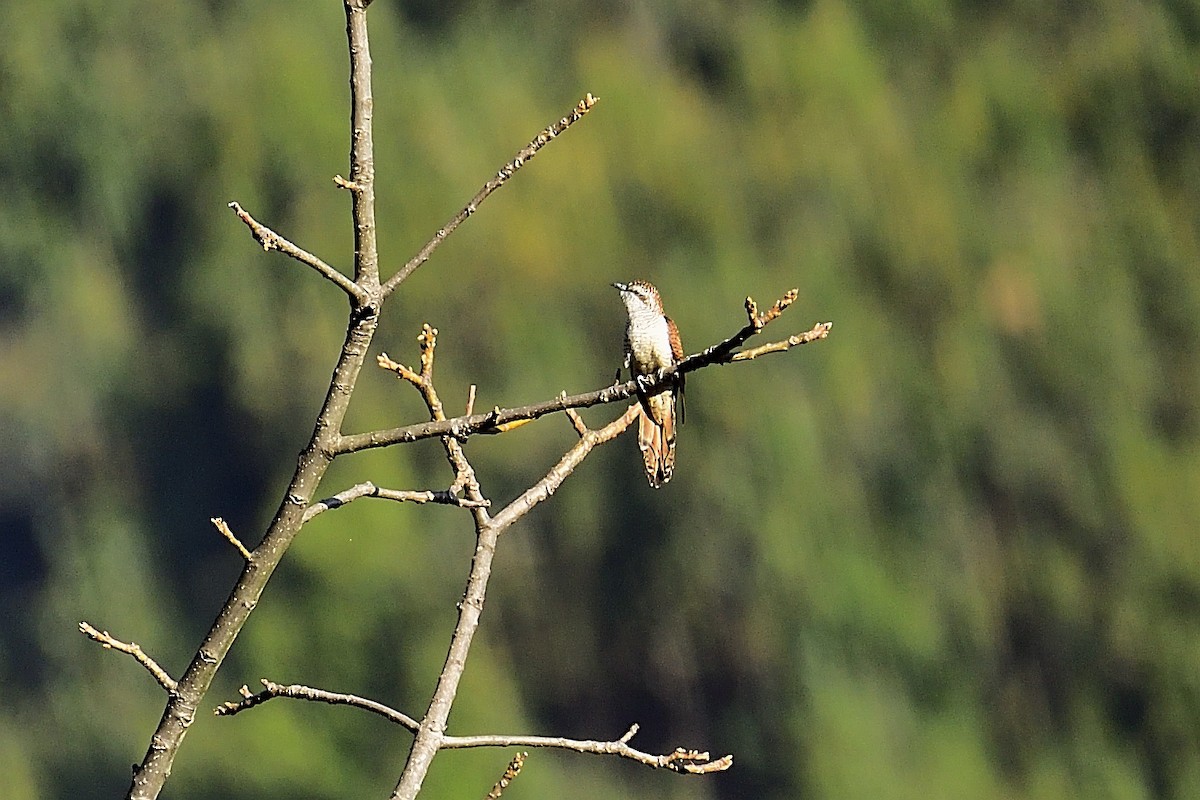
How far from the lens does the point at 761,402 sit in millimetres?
7309

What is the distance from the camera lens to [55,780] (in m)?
9.16

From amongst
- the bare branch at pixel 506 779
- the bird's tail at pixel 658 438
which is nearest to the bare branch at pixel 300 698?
the bare branch at pixel 506 779

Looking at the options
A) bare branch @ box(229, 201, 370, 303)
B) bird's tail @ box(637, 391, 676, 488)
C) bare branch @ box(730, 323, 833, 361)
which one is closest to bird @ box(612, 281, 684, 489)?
bird's tail @ box(637, 391, 676, 488)

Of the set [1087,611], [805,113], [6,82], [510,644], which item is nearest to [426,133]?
[805,113]

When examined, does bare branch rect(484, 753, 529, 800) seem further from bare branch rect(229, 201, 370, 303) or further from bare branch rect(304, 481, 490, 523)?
bare branch rect(229, 201, 370, 303)

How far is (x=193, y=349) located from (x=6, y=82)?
2671 millimetres

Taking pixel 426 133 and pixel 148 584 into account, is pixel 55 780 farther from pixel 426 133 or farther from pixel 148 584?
pixel 426 133

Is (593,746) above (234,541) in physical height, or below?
below

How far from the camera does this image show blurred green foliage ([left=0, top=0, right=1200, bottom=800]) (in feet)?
23.5

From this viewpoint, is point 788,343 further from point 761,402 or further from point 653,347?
point 761,402

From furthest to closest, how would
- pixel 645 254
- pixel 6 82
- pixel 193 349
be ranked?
pixel 6 82
pixel 193 349
pixel 645 254

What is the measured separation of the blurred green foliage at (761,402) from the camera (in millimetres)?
7152

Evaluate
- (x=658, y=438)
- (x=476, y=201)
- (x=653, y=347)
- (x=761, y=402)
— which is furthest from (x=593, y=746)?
(x=761, y=402)

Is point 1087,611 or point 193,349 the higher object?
point 193,349
